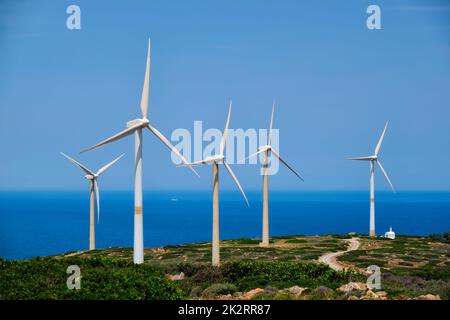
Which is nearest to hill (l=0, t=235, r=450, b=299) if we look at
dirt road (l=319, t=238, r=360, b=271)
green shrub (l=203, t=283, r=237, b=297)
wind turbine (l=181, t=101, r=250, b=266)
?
green shrub (l=203, t=283, r=237, b=297)

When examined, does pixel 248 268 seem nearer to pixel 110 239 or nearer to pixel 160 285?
pixel 160 285

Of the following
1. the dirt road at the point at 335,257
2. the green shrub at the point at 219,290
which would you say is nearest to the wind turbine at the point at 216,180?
the dirt road at the point at 335,257

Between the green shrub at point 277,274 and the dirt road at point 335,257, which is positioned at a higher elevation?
the green shrub at point 277,274

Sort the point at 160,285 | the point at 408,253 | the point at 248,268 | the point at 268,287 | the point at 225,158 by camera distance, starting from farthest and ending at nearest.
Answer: the point at 408,253 < the point at 225,158 < the point at 248,268 < the point at 268,287 < the point at 160,285

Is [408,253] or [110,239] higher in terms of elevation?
[408,253]

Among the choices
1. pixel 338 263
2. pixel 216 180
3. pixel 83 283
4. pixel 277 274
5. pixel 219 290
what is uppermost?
pixel 216 180

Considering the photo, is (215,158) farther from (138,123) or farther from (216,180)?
(138,123)

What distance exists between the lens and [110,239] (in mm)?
177500

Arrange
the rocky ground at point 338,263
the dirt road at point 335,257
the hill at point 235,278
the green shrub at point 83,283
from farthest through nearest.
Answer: the dirt road at point 335,257, the rocky ground at point 338,263, the hill at point 235,278, the green shrub at point 83,283

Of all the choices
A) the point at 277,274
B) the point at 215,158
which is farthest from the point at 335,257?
the point at 277,274

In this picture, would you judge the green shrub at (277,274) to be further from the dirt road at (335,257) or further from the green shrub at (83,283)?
the dirt road at (335,257)

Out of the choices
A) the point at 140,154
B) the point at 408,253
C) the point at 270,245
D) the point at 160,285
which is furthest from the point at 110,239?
the point at 160,285
